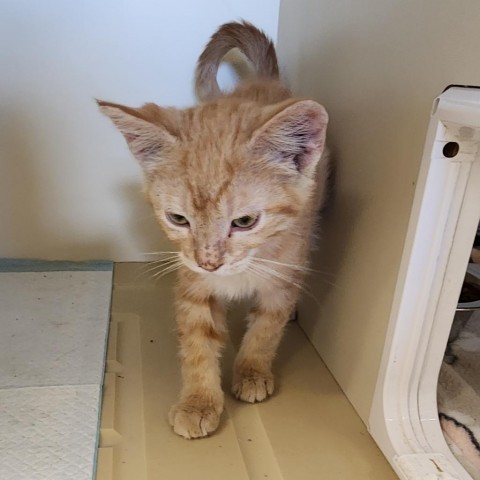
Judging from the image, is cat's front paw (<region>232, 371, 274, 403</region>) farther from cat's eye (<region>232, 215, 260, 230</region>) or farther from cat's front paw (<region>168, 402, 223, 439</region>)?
cat's eye (<region>232, 215, 260, 230</region>)

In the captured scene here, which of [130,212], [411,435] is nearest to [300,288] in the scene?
[411,435]

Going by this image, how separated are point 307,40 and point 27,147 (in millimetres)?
866

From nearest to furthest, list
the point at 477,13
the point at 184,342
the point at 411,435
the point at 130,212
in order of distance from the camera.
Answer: the point at 477,13 < the point at 411,435 < the point at 184,342 < the point at 130,212

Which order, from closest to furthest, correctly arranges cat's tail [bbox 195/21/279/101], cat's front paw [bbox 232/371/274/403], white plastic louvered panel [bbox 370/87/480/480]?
1. white plastic louvered panel [bbox 370/87/480/480]
2. cat's front paw [bbox 232/371/274/403]
3. cat's tail [bbox 195/21/279/101]

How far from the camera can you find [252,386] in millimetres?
1184

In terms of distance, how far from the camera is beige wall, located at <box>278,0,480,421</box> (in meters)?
0.89

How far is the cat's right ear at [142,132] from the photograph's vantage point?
92cm

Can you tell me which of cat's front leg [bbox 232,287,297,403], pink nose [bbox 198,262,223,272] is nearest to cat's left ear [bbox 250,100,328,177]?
pink nose [bbox 198,262,223,272]

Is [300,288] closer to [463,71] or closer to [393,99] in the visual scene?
[393,99]

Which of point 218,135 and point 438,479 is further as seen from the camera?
point 218,135

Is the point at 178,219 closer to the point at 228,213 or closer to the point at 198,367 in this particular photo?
the point at 228,213

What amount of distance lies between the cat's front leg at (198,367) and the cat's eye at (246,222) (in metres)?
0.25

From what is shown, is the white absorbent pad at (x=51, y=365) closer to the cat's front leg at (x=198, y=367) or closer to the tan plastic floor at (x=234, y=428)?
the tan plastic floor at (x=234, y=428)

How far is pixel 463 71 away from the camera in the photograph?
2.68 ft
